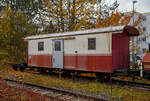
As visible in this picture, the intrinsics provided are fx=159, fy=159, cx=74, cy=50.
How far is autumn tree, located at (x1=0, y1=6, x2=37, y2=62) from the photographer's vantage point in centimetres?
1661

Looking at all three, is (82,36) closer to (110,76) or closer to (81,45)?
(81,45)

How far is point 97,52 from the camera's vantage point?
376 inches

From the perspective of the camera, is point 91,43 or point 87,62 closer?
point 91,43

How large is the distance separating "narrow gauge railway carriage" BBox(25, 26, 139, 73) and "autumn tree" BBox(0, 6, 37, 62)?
5.73 meters

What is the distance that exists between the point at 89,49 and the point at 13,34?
10551 millimetres

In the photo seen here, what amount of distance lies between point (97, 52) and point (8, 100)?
581cm

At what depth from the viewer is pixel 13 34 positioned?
17141mm

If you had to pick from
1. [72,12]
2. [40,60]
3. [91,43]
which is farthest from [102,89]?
[72,12]

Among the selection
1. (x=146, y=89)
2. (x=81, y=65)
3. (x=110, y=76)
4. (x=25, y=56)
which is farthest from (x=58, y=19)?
(x=146, y=89)

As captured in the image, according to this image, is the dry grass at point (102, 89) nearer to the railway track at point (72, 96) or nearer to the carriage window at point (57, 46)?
the railway track at point (72, 96)

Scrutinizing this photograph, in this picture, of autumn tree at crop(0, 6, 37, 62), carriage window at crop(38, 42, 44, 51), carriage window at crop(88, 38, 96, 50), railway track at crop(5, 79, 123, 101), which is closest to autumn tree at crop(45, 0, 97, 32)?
autumn tree at crop(0, 6, 37, 62)

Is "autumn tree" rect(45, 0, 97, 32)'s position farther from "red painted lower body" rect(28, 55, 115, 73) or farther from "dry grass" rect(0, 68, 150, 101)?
"dry grass" rect(0, 68, 150, 101)

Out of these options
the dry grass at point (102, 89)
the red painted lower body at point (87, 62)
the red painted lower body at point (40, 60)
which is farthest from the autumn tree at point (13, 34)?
the dry grass at point (102, 89)

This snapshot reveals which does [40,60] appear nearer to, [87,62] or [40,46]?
[40,46]
